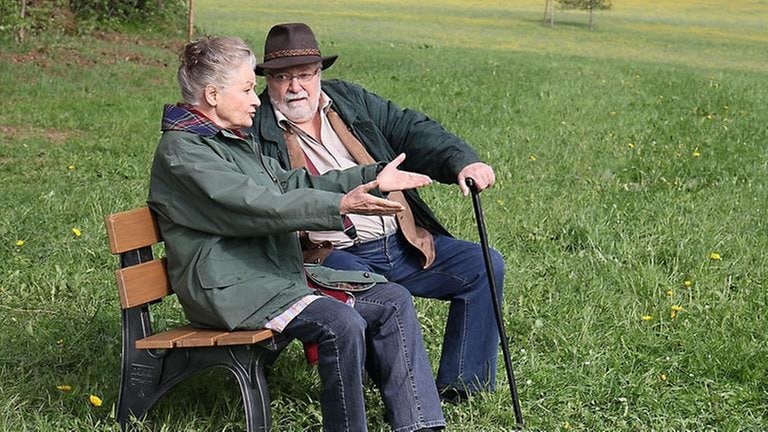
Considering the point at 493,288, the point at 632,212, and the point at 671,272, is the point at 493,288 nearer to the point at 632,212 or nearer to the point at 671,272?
the point at 671,272

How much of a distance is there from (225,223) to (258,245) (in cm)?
19

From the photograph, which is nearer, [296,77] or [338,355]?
[338,355]

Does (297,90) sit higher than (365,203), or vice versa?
(297,90)

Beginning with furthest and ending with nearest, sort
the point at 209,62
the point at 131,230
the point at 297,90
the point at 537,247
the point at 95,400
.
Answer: the point at 537,247, the point at 297,90, the point at 95,400, the point at 131,230, the point at 209,62

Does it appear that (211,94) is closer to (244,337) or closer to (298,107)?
(298,107)

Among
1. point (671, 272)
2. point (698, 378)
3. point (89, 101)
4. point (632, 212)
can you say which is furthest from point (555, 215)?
point (89, 101)

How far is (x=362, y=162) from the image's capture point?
4430mm

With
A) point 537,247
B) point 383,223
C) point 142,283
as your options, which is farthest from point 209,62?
point 537,247

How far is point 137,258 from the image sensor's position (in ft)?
13.0

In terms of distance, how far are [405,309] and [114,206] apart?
381 centimetres

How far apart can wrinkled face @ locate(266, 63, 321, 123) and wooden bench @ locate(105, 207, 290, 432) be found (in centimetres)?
78

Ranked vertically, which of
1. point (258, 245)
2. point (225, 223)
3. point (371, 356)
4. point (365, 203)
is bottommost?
point (371, 356)

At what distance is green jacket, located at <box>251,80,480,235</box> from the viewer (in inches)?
173

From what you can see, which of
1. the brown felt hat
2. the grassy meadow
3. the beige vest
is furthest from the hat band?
the grassy meadow
